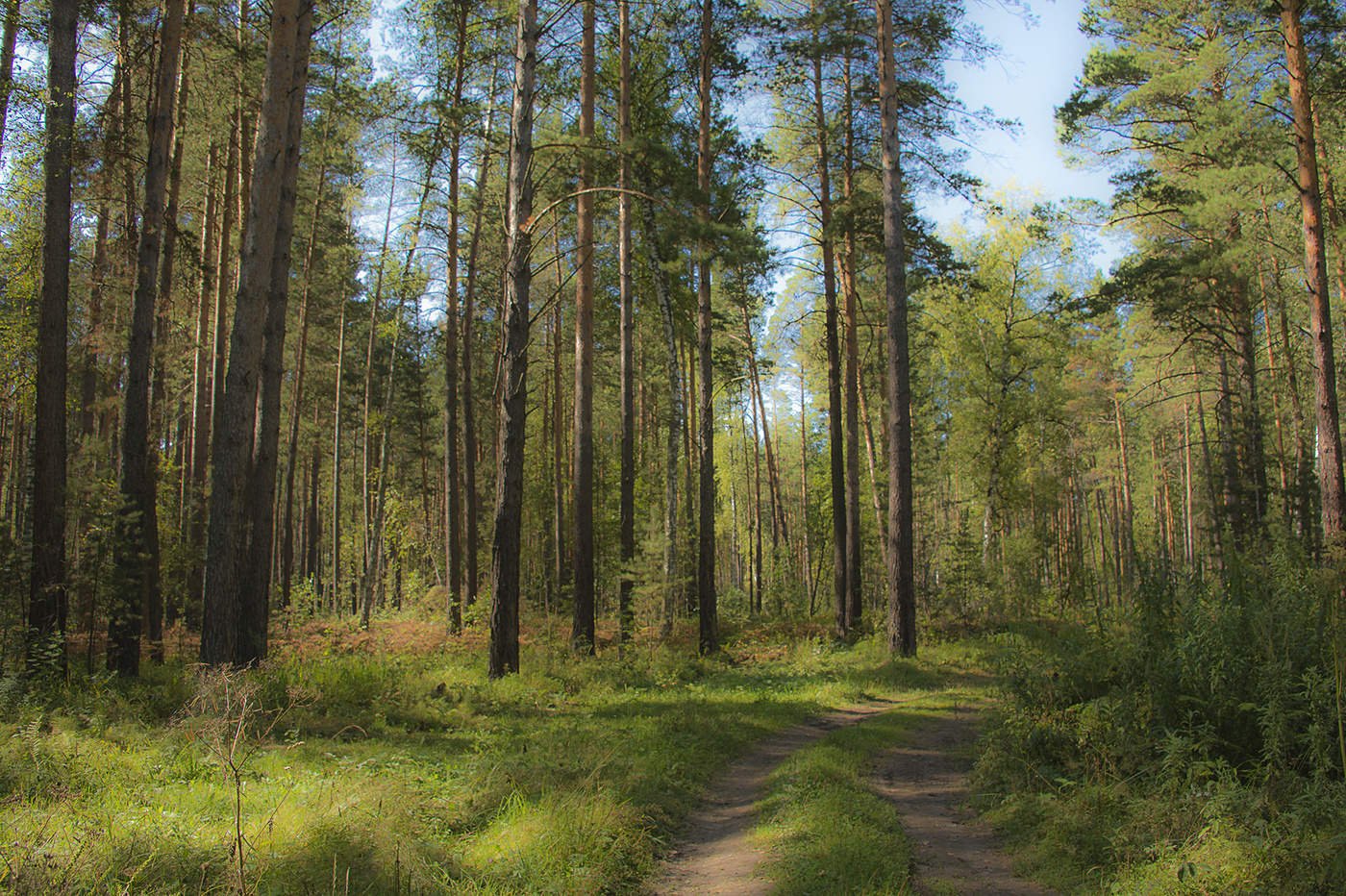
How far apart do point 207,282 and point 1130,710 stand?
13568mm

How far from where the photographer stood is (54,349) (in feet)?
Result: 30.9

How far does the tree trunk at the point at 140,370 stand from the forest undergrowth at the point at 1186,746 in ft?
33.3

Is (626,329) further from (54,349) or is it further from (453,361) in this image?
(54,349)

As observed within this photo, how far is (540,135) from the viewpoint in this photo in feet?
64.8

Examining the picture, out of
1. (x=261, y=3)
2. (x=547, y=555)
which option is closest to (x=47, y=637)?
(x=261, y=3)

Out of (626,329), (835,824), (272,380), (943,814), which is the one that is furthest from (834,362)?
(835,824)

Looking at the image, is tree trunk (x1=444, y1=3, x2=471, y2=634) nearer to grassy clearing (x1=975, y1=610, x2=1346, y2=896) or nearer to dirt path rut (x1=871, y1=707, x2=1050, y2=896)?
dirt path rut (x1=871, y1=707, x2=1050, y2=896)

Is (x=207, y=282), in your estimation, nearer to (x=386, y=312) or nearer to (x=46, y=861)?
(x=46, y=861)

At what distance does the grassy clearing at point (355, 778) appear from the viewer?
368 cm

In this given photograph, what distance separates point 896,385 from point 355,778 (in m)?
10.1

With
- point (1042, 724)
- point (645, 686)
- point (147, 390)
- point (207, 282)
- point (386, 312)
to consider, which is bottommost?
point (645, 686)

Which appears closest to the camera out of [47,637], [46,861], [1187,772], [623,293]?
[46,861]

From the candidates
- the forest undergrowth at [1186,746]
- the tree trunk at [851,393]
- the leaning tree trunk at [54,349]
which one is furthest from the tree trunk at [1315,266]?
the leaning tree trunk at [54,349]

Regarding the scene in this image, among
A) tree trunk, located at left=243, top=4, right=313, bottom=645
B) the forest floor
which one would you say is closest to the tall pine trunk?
tree trunk, located at left=243, top=4, right=313, bottom=645
